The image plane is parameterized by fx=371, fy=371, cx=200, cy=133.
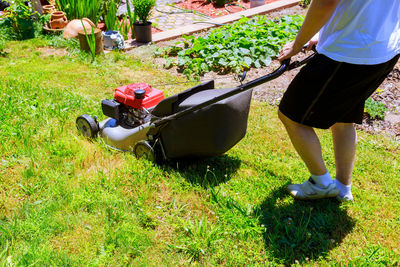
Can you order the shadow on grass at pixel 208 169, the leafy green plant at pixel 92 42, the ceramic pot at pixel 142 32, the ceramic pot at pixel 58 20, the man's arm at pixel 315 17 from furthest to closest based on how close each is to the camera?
the ceramic pot at pixel 58 20, the ceramic pot at pixel 142 32, the leafy green plant at pixel 92 42, the shadow on grass at pixel 208 169, the man's arm at pixel 315 17

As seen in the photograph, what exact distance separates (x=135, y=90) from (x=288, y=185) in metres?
1.15

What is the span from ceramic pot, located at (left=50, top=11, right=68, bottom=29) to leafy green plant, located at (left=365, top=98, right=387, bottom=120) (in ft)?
14.2

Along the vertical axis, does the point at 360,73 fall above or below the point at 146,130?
Answer: above

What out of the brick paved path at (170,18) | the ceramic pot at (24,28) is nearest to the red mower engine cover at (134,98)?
the ceramic pot at (24,28)

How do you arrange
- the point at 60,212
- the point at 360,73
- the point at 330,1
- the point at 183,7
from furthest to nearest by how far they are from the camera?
1. the point at 183,7
2. the point at 60,212
3. the point at 360,73
4. the point at 330,1

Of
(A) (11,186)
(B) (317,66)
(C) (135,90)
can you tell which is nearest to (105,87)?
(C) (135,90)

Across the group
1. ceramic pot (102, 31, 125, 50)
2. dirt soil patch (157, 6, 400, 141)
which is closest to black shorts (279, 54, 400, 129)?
dirt soil patch (157, 6, 400, 141)

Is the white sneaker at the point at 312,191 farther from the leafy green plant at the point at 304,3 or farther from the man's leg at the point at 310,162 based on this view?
the leafy green plant at the point at 304,3

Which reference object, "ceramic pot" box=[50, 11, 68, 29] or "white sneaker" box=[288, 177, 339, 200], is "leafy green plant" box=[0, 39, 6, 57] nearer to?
"ceramic pot" box=[50, 11, 68, 29]

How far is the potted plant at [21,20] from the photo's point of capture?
5152mm

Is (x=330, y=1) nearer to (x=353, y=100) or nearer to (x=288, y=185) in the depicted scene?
(x=353, y=100)

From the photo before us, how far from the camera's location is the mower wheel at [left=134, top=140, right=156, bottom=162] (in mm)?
2363

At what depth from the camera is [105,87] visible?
3.79 meters

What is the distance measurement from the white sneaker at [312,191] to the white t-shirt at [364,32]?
2.45 ft
